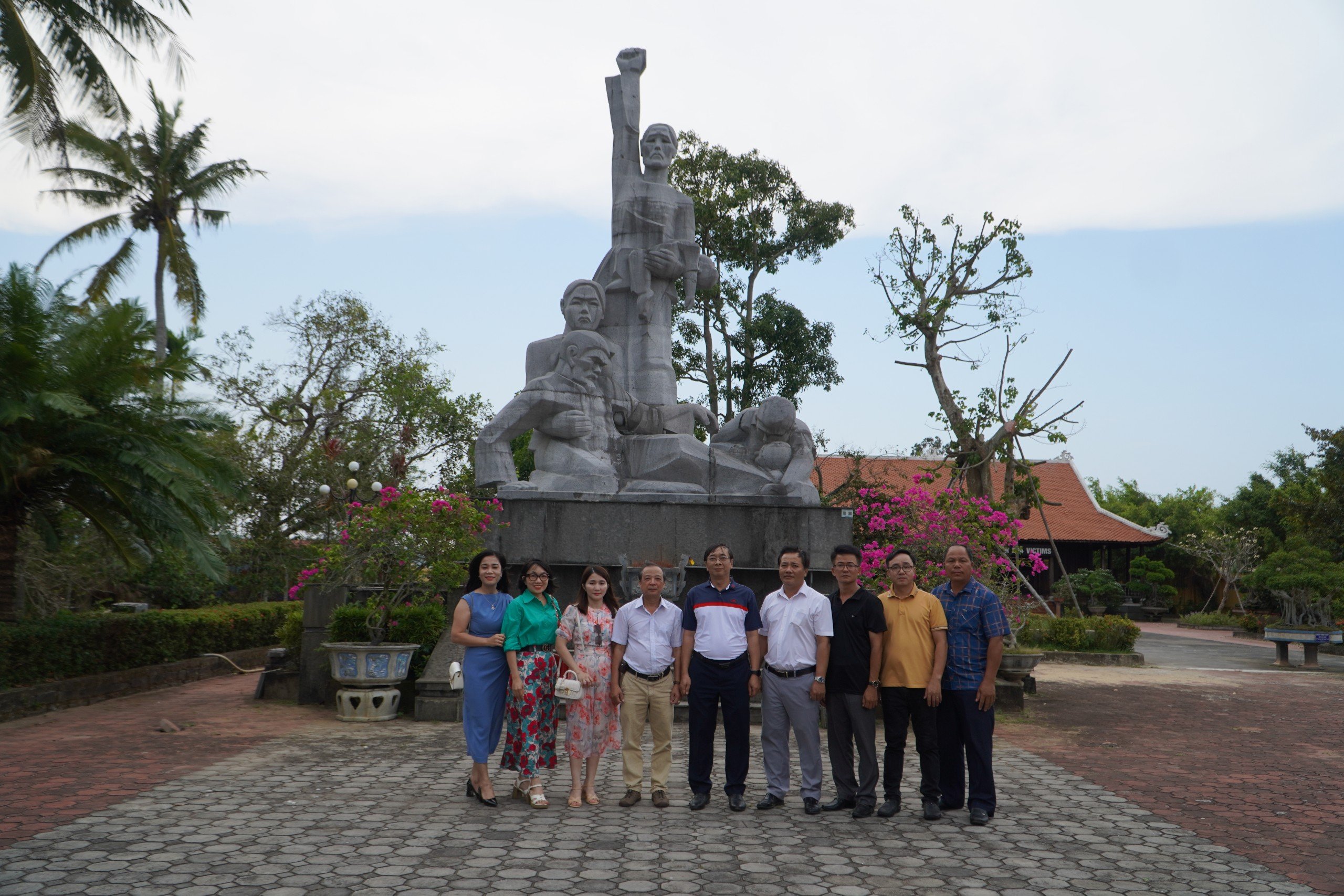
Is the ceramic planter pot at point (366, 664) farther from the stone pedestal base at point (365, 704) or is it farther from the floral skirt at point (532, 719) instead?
the floral skirt at point (532, 719)

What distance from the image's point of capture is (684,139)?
22.5 m

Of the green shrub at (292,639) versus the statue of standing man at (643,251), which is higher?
the statue of standing man at (643,251)

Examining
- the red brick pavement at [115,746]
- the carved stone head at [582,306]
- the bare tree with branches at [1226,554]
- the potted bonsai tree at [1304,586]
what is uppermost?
the carved stone head at [582,306]

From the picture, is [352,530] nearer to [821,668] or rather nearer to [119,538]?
[119,538]

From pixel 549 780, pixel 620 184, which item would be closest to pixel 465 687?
pixel 549 780

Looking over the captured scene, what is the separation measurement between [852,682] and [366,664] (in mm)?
4282

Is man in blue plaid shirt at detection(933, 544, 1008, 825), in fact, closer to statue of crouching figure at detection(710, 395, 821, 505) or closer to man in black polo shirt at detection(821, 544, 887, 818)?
man in black polo shirt at detection(821, 544, 887, 818)

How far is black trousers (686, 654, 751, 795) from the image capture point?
17.5 feet

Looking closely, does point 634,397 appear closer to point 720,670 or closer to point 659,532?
point 659,532

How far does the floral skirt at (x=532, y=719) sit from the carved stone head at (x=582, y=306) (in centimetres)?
488

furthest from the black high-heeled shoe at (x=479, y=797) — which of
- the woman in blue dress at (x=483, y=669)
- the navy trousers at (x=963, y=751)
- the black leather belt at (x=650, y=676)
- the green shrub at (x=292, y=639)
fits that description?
the green shrub at (x=292, y=639)

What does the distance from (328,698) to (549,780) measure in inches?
154

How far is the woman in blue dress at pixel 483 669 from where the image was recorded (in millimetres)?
5297

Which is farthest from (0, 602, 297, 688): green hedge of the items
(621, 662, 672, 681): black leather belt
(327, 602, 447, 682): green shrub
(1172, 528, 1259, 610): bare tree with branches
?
(1172, 528, 1259, 610): bare tree with branches
